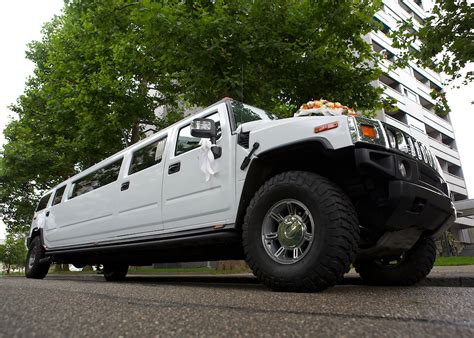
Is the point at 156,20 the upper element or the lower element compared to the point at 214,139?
upper

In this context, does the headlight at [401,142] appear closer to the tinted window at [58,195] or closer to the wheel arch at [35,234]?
the tinted window at [58,195]

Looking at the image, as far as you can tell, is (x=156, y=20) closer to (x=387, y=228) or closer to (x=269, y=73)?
(x=269, y=73)

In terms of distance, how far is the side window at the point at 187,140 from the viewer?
162 inches

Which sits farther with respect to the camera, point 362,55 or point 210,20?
point 362,55

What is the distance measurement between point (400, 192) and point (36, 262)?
7066 millimetres

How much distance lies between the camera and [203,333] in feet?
4.76

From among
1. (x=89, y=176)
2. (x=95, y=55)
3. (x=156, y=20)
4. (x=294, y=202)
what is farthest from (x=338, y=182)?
(x=95, y=55)

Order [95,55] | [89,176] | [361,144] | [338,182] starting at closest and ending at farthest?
[361,144], [338,182], [89,176], [95,55]

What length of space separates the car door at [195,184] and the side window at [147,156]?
0.82 ft

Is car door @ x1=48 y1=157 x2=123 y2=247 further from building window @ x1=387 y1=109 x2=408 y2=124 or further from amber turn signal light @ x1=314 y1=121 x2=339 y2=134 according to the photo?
building window @ x1=387 y1=109 x2=408 y2=124

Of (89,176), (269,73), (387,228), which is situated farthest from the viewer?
(269,73)

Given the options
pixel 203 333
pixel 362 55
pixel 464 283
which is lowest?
pixel 203 333

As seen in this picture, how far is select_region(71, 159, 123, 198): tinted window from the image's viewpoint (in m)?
5.47

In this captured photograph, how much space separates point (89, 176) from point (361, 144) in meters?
4.81
